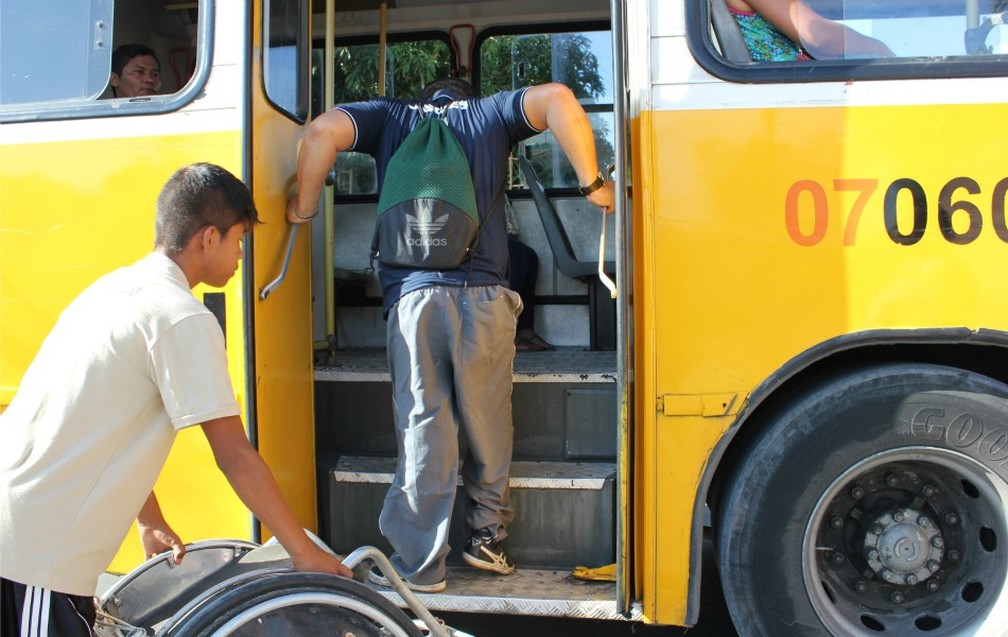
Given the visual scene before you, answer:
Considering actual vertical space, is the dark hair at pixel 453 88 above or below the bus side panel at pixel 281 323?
above

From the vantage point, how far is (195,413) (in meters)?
1.69

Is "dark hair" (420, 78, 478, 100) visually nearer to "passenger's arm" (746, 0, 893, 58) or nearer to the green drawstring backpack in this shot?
the green drawstring backpack

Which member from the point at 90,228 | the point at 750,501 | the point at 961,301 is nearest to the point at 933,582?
the point at 750,501

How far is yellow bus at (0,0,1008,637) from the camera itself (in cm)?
241

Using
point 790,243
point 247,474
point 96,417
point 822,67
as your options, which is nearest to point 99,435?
point 96,417

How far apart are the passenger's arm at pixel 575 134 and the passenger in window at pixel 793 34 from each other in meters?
0.56

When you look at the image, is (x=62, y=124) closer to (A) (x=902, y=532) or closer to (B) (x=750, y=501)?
(B) (x=750, y=501)

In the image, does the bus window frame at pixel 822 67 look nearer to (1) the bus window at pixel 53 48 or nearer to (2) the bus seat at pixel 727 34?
(2) the bus seat at pixel 727 34

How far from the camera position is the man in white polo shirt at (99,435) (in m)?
1.70

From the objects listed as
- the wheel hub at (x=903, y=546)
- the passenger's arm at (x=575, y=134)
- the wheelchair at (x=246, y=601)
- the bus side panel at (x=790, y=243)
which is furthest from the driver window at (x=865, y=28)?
the wheelchair at (x=246, y=601)

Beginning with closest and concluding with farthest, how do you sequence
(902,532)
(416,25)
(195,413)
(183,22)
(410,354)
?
(195,413) < (902,532) < (410,354) < (183,22) < (416,25)

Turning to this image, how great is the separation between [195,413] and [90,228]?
1.30 metres

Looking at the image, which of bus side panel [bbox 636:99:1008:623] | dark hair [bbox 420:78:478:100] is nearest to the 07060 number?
bus side panel [bbox 636:99:1008:623]

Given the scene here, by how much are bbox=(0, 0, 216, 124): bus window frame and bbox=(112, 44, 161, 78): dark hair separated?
0.25 m
